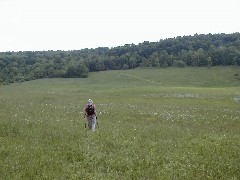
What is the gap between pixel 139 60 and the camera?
6403 inches

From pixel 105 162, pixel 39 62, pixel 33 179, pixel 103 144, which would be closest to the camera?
pixel 33 179

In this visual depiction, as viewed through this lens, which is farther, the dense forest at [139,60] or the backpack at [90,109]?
the dense forest at [139,60]

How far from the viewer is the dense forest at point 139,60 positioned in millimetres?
142375

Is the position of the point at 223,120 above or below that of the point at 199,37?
below

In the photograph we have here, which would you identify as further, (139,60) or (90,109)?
(139,60)

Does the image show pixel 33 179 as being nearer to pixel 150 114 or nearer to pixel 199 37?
pixel 150 114

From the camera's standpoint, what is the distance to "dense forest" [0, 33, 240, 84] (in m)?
142

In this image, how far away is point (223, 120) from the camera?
100 ft

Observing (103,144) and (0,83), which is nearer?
(103,144)

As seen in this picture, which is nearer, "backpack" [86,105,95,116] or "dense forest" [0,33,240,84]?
"backpack" [86,105,95,116]

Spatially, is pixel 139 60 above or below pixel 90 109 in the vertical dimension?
below

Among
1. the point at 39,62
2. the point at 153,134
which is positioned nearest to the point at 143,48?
the point at 39,62

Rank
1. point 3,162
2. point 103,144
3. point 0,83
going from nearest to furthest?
1. point 3,162
2. point 103,144
3. point 0,83

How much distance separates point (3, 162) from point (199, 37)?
192 m
